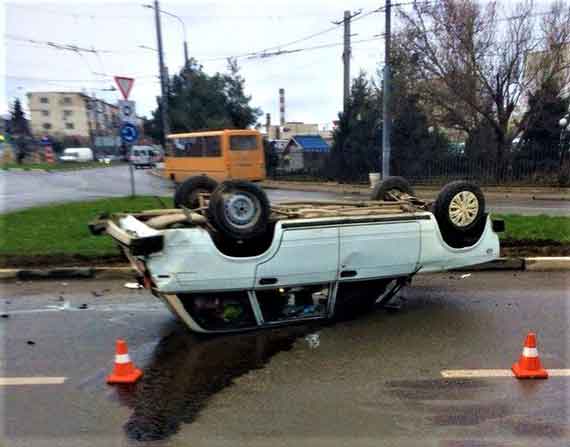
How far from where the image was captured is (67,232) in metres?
9.10

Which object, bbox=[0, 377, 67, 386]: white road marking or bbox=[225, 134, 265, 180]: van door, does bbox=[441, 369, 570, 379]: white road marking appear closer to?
bbox=[0, 377, 67, 386]: white road marking

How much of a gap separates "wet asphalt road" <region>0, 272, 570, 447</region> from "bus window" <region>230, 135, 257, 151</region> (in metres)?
19.1

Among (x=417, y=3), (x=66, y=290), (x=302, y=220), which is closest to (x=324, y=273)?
(x=302, y=220)

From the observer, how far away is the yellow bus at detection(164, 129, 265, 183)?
24.4 m

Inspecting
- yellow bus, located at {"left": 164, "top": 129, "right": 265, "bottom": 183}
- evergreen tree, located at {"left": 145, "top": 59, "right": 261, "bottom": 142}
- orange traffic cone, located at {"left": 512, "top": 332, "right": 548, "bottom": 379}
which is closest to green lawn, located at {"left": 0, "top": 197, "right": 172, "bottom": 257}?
orange traffic cone, located at {"left": 512, "top": 332, "right": 548, "bottom": 379}

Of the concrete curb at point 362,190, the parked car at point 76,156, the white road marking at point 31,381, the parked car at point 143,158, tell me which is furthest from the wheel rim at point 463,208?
the parked car at point 76,156

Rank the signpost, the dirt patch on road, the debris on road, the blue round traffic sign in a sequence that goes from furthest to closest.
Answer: the blue round traffic sign
the signpost
the dirt patch on road
the debris on road

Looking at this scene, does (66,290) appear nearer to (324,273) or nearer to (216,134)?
(324,273)

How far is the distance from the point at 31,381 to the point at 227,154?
21.0 m

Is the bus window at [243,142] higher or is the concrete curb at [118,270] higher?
the bus window at [243,142]

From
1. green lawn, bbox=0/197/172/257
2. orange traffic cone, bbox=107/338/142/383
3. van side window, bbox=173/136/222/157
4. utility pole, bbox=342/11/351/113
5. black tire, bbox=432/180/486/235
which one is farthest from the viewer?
utility pole, bbox=342/11/351/113

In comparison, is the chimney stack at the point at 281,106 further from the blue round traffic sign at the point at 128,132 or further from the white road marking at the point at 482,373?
the white road marking at the point at 482,373

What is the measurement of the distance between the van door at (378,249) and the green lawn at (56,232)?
4.24 m

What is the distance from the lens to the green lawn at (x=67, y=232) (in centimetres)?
773
